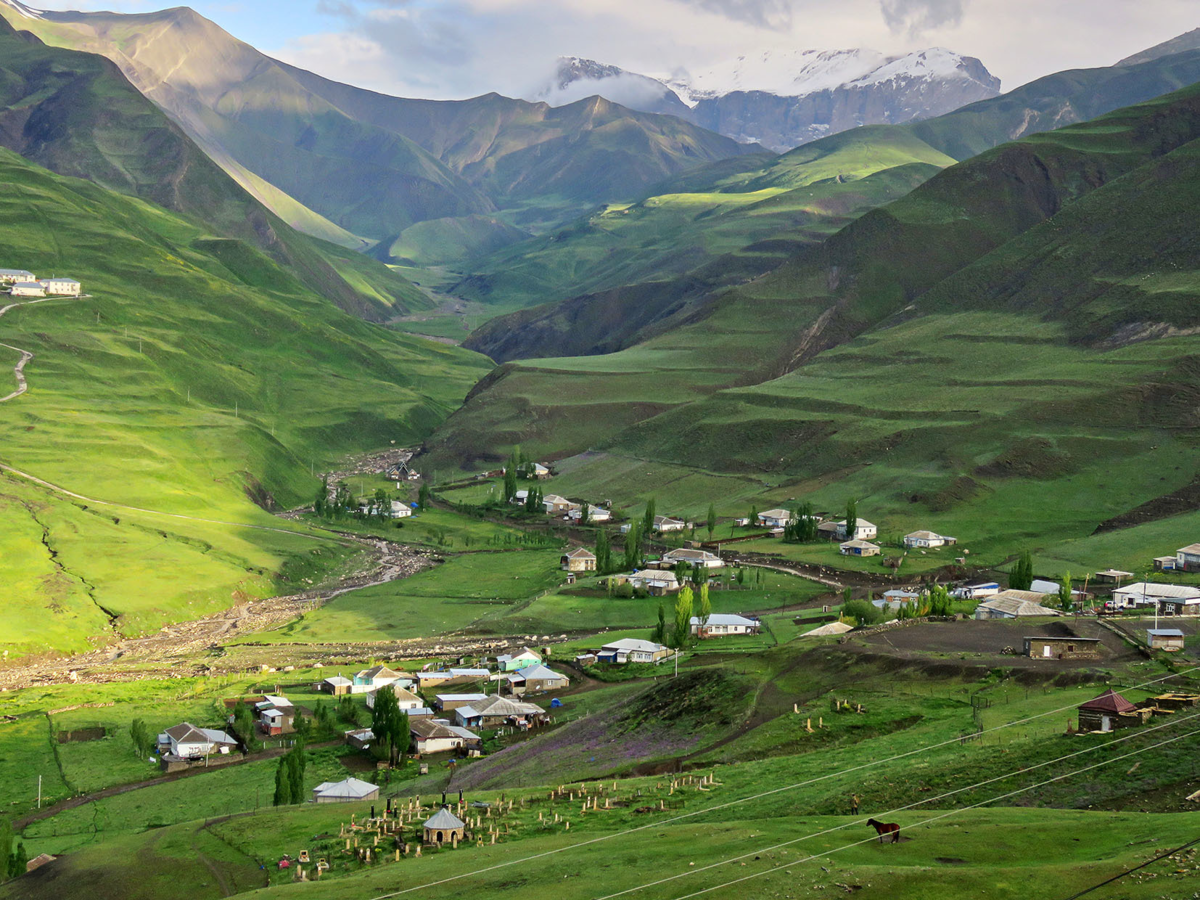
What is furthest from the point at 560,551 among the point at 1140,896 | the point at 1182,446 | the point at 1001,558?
the point at 1140,896

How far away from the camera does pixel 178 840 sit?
6122 centimetres

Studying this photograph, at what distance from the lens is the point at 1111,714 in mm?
57906

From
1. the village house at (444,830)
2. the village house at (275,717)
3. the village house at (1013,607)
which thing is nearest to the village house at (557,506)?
the village house at (1013,607)

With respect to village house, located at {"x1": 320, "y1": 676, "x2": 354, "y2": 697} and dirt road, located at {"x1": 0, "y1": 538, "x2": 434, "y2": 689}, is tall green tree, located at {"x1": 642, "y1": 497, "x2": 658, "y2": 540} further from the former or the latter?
village house, located at {"x1": 320, "y1": 676, "x2": 354, "y2": 697}

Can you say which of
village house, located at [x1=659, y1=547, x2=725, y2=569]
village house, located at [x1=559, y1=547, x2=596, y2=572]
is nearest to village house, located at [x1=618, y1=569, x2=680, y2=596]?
village house, located at [x1=659, y1=547, x2=725, y2=569]

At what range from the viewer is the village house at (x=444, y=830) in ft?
182

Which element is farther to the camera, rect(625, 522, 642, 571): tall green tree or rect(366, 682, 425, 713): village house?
rect(625, 522, 642, 571): tall green tree

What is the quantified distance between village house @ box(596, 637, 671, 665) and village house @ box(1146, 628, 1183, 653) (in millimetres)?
39428

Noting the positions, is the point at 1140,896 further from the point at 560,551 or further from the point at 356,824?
the point at 560,551

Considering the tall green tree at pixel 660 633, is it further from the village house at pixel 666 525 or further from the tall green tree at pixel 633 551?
the village house at pixel 666 525

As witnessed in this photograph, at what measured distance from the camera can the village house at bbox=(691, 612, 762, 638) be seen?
368 feet

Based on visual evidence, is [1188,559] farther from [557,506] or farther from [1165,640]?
[557,506]

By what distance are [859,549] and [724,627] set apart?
135ft

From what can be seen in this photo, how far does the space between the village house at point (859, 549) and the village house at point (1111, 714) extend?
3492 inches
